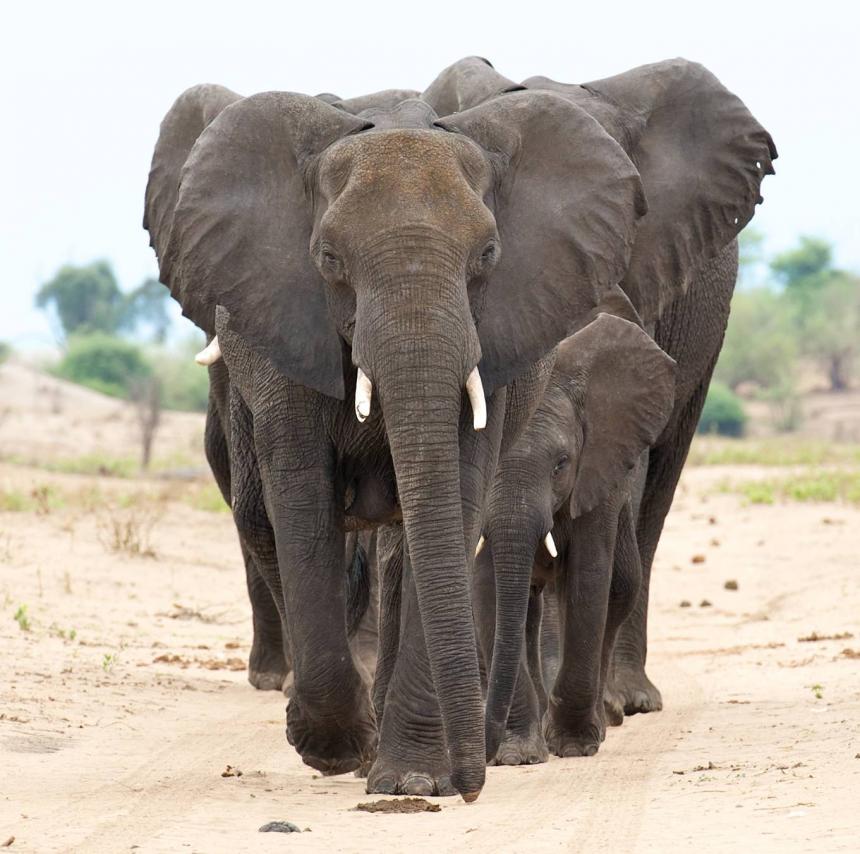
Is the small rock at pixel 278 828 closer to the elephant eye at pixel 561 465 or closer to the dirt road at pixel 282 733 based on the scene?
the dirt road at pixel 282 733

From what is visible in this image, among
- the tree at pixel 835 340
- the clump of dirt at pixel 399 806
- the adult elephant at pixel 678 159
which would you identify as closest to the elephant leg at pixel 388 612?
the clump of dirt at pixel 399 806

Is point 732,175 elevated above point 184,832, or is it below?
above

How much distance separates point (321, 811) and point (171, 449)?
75.5 ft

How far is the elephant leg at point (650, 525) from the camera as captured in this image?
779 cm

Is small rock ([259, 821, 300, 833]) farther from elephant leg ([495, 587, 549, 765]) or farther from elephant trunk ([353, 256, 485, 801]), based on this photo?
elephant leg ([495, 587, 549, 765])

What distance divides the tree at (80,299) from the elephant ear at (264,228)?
59.9 metres

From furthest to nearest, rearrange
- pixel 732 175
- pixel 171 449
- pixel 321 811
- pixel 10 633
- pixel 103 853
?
pixel 171 449 → pixel 10 633 → pixel 732 175 → pixel 321 811 → pixel 103 853

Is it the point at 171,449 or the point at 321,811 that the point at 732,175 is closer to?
the point at 321,811

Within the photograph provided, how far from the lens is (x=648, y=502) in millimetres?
8883

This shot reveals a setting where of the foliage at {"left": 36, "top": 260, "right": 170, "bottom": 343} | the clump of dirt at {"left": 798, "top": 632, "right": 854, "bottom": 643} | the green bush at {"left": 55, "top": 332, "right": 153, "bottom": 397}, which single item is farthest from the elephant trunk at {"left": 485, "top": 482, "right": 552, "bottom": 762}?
the foliage at {"left": 36, "top": 260, "right": 170, "bottom": 343}

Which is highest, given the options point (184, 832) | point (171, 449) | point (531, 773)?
point (184, 832)

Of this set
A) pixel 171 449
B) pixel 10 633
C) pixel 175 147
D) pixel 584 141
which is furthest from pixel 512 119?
pixel 171 449

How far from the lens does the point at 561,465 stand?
6480 millimetres

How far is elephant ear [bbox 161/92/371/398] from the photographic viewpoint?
16.6ft
